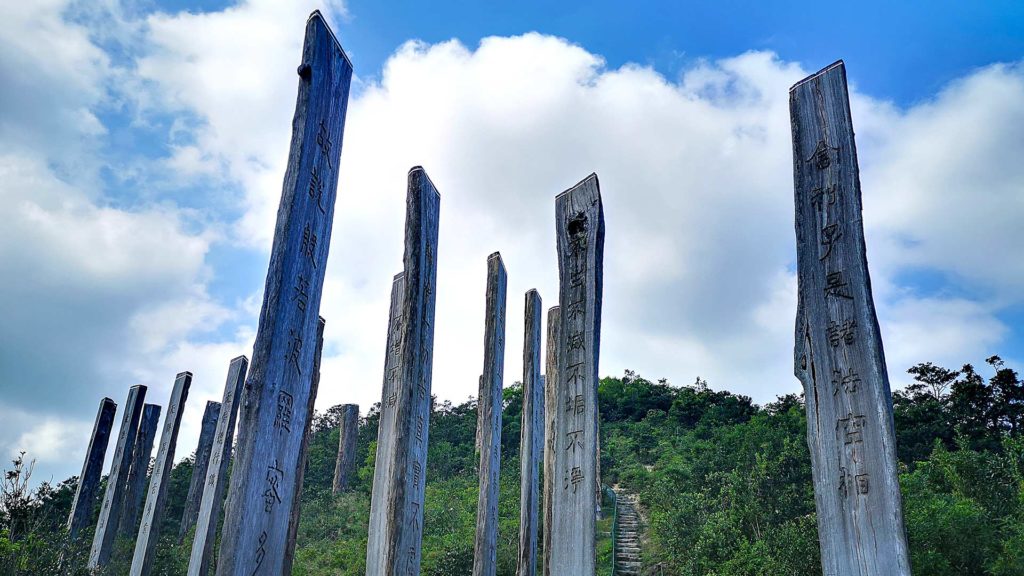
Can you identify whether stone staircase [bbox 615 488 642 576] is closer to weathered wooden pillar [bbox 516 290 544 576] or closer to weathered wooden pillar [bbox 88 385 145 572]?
weathered wooden pillar [bbox 516 290 544 576]

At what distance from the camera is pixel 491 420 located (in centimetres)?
694

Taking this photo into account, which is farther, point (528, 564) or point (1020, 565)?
point (1020, 565)

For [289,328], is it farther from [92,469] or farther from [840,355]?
[92,469]

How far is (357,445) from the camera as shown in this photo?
914 inches

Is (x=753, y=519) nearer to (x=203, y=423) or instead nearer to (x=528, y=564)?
(x=528, y=564)

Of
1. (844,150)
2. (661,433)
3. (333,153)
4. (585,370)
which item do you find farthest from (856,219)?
(661,433)

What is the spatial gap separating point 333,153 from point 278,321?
3.51 feet

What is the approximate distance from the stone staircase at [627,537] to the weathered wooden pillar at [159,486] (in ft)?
26.3

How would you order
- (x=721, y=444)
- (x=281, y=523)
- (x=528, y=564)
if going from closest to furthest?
(x=281, y=523), (x=528, y=564), (x=721, y=444)

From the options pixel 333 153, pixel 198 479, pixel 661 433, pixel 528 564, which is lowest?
pixel 528 564

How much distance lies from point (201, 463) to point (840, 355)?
13.4 m

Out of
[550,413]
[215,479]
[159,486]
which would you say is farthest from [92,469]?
[550,413]

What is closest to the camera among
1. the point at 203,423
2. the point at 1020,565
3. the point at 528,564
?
the point at 528,564

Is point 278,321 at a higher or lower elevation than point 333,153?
lower
